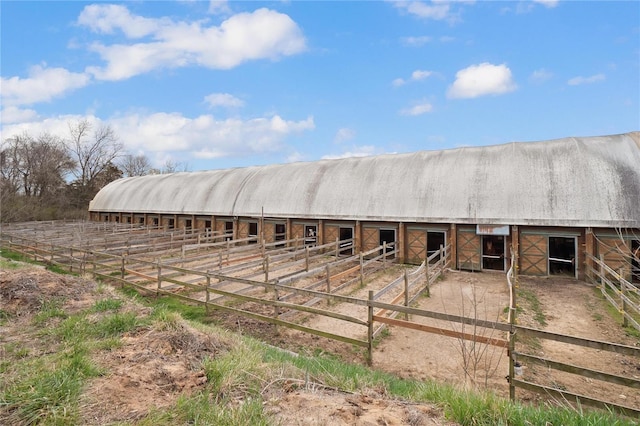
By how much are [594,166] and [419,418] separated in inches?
697

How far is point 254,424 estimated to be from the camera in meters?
3.43

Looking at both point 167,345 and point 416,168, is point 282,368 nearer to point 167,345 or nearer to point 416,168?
point 167,345

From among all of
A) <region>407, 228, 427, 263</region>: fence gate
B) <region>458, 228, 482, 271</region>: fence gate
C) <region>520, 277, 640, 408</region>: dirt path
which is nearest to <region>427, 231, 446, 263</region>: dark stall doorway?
<region>407, 228, 427, 263</region>: fence gate

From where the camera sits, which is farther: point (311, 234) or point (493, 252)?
point (311, 234)

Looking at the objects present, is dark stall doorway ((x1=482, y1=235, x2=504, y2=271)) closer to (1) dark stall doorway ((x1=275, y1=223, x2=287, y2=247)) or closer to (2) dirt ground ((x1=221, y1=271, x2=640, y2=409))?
(2) dirt ground ((x1=221, y1=271, x2=640, y2=409))

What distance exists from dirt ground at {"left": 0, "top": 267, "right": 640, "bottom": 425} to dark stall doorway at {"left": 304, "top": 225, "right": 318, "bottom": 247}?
9699mm

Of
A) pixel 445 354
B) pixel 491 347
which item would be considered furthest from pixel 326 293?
pixel 491 347

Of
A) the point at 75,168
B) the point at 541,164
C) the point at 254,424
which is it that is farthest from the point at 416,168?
the point at 75,168

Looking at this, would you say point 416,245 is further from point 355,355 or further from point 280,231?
point 355,355

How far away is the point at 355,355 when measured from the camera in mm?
7980

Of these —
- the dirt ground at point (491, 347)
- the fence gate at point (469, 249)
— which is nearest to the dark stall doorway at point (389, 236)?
the fence gate at point (469, 249)

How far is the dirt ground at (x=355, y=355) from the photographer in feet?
12.6

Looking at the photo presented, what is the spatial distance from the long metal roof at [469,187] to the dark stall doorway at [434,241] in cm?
109

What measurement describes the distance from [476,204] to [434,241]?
9.83ft
